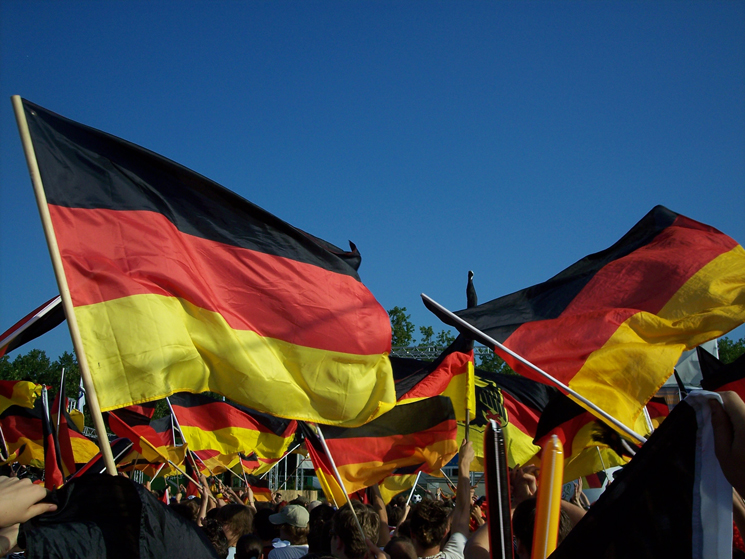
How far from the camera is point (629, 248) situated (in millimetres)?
7289

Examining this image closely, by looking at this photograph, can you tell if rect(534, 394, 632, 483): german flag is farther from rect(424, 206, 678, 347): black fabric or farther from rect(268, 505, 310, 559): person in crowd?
rect(268, 505, 310, 559): person in crowd

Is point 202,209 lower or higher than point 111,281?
higher

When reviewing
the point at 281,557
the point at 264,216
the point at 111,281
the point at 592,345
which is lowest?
the point at 281,557

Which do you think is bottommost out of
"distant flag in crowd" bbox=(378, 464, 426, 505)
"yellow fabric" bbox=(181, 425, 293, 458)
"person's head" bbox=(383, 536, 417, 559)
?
"person's head" bbox=(383, 536, 417, 559)

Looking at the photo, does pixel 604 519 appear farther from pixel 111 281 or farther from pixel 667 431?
pixel 111 281

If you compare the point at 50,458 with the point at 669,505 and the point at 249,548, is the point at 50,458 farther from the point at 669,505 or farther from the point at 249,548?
the point at 669,505

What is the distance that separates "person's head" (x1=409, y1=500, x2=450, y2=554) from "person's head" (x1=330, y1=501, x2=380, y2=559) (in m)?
0.35

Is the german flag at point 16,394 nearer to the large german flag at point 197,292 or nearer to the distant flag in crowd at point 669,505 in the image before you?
the large german flag at point 197,292

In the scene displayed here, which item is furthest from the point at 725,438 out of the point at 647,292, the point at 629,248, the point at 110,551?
the point at 629,248

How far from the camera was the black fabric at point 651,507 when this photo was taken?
1.76 meters

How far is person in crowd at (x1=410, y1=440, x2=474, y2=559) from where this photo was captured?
414cm

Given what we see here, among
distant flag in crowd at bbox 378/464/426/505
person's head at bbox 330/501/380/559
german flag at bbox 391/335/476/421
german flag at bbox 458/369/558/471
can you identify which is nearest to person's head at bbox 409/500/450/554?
person's head at bbox 330/501/380/559

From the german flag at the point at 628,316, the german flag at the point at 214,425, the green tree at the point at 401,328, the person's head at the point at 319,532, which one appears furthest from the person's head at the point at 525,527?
the green tree at the point at 401,328

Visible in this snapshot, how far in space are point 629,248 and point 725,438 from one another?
19.6ft
